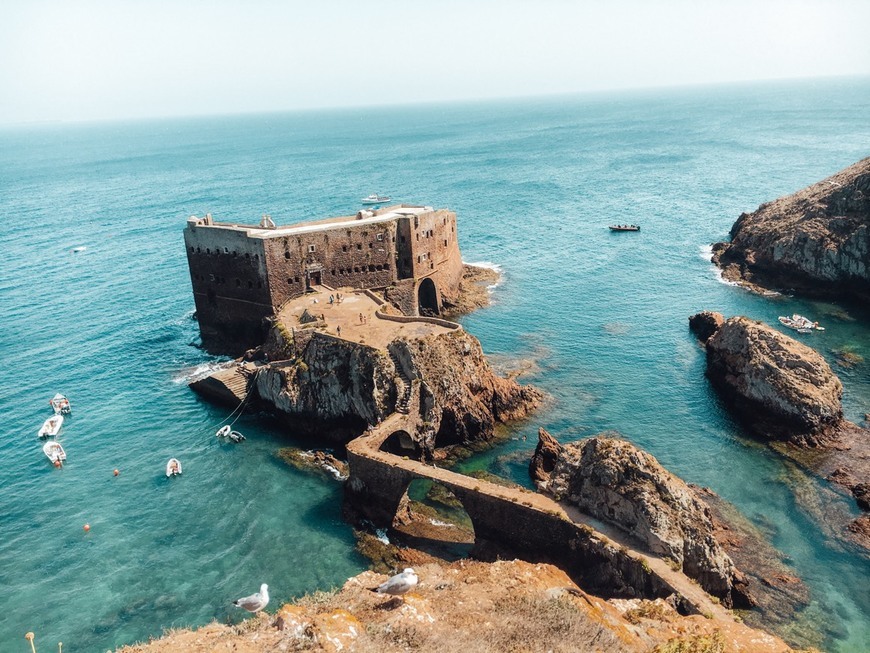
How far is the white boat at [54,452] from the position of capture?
51.1m

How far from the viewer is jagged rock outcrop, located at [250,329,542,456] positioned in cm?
5031

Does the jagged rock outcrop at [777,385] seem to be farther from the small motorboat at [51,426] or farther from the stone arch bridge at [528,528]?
the small motorboat at [51,426]

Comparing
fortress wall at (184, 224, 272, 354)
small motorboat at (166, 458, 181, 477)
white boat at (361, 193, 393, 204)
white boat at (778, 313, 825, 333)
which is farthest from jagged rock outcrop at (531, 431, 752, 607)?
white boat at (361, 193, 393, 204)

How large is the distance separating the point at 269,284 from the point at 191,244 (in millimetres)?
11440

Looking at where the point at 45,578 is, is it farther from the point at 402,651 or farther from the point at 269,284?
the point at 269,284

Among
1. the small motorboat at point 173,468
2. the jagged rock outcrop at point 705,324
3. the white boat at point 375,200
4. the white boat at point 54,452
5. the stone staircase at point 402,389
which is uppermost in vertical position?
the white boat at point 375,200

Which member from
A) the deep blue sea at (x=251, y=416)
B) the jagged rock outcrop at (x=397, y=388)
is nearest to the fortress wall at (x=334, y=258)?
the deep blue sea at (x=251, y=416)

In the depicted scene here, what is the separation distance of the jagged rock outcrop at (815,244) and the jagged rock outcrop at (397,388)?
154 feet

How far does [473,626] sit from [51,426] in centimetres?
4591

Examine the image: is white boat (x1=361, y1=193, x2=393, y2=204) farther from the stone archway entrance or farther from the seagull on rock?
the seagull on rock

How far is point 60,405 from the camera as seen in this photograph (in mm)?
58344

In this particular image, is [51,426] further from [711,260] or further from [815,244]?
[815,244]

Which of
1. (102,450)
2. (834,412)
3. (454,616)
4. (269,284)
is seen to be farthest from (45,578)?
(834,412)

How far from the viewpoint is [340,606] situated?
27.5 m
